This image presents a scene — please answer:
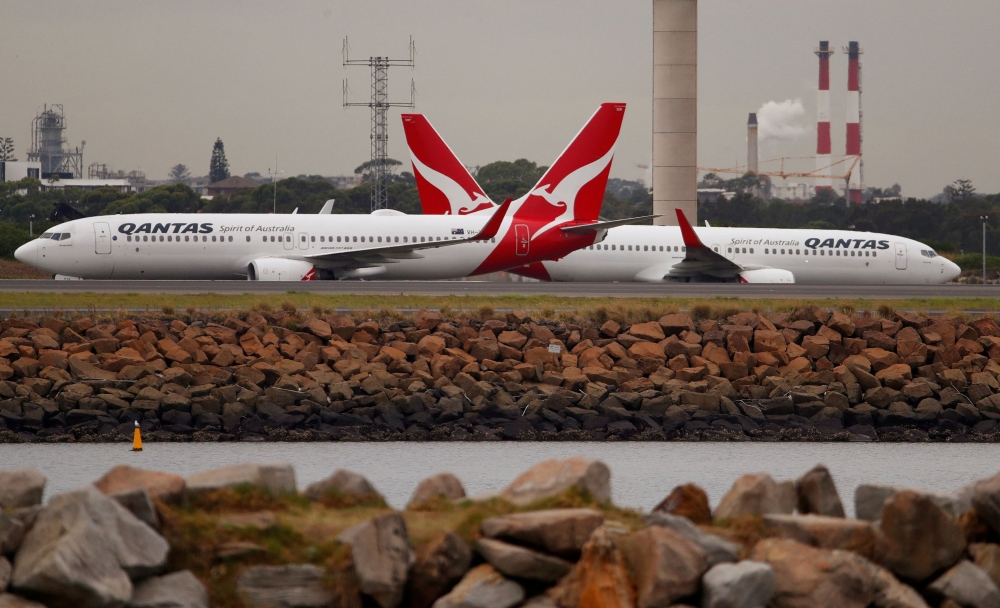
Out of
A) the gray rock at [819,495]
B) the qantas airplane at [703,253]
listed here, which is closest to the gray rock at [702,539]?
the gray rock at [819,495]

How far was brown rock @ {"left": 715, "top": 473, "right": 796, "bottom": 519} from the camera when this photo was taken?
1245cm

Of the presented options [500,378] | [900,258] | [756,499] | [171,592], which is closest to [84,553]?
[171,592]

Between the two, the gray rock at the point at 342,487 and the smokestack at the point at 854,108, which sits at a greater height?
the smokestack at the point at 854,108

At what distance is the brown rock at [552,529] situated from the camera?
36.8 ft

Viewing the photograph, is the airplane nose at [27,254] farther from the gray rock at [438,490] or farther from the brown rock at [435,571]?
the brown rock at [435,571]

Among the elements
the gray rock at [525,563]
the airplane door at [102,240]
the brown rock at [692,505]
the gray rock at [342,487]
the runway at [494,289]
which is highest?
the airplane door at [102,240]

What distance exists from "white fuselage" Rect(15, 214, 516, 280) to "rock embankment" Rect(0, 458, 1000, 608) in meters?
35.7

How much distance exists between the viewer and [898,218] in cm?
12950

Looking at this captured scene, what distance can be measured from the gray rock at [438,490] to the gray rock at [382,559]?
1444 millimetres

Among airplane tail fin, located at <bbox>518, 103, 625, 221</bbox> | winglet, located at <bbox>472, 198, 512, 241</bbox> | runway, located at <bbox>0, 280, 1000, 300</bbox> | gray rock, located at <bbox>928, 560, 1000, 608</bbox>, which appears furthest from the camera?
airplane tail fin, located at <bbox>518, 103, 625, 221</bbox>

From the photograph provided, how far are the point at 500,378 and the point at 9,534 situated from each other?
17903 millimetres

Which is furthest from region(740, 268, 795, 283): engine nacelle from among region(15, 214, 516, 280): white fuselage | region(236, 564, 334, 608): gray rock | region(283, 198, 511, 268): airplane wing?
region(236, 564, 334, 608): gray rock

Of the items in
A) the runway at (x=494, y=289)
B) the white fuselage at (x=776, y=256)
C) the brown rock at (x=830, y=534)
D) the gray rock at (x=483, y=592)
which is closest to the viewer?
the gray rock at (x=483, y=592)

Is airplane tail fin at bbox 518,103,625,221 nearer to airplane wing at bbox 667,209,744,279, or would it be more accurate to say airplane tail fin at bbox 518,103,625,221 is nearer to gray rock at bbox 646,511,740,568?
airplane wing at bbox 667,209,744,279
